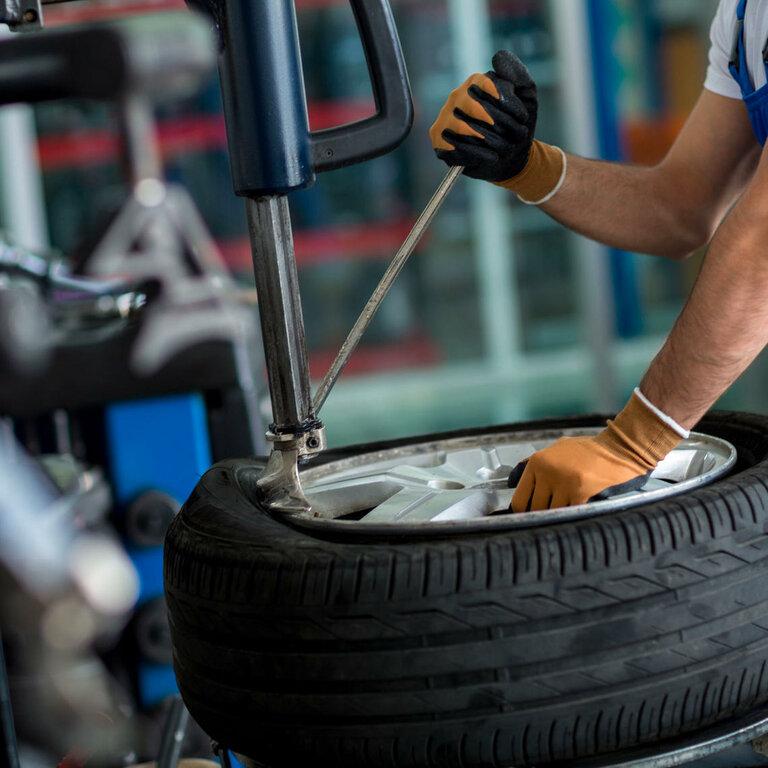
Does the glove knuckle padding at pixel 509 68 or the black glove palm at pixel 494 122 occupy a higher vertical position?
the glove knuckle padding at pixel 509 68

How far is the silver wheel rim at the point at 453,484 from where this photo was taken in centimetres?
80

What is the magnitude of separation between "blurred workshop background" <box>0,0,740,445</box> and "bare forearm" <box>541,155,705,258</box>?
11.6 ft

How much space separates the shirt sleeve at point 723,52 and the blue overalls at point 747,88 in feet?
0.05

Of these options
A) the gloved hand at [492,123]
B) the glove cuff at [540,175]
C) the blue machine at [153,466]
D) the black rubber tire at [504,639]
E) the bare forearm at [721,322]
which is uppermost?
the gloved hand at [492,123]

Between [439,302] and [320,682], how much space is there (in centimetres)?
532

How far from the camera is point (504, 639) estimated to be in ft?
2.26

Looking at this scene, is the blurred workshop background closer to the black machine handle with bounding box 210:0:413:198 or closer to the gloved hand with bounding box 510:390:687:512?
the gloved hand with bounding box 510:390:687:512

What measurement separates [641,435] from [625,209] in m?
0.55

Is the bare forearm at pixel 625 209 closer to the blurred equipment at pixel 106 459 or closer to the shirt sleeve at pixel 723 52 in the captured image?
the shirt sleeve at pixel 723 52

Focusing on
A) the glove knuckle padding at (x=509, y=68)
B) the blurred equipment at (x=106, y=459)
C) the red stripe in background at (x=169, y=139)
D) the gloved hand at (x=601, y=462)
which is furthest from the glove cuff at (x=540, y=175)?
the red stripe in background at (x=169, y=139)

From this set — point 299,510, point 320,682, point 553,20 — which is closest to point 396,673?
point 320,682

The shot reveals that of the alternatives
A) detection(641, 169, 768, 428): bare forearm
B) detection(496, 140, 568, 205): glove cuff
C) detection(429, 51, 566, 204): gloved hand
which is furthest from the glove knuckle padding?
detection(641, 169, 768, 428): bare forearm

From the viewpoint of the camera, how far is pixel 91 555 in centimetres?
171

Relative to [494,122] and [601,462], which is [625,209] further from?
[601,462]
